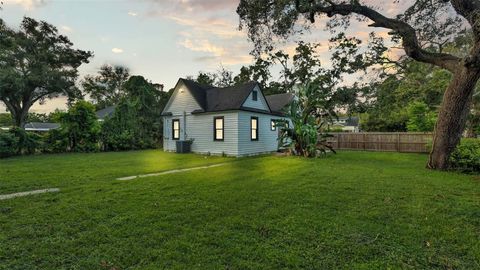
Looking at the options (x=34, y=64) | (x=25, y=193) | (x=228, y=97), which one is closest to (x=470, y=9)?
(x=228, y=97)

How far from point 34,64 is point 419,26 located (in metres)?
29.0

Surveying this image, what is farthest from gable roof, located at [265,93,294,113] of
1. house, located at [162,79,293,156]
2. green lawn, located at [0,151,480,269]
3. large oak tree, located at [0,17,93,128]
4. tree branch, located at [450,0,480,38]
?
large oak tree, located at [0,17,93,128]

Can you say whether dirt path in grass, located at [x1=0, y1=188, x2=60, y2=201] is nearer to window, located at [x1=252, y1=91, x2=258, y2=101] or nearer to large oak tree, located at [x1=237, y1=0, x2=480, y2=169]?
large oak tree, located at [x1=237, y1=0, x2=480, y2=169]

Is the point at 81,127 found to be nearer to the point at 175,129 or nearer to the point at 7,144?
the point at 7,144

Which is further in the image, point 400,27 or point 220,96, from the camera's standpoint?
point 220,96

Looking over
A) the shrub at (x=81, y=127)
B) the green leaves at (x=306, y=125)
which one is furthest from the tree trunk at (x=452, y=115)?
the shrub at (x=81, y=127)

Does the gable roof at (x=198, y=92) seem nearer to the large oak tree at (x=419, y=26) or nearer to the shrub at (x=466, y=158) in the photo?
the large oak tree at (x=419, y=26)

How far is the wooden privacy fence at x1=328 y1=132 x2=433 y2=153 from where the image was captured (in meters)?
15.5

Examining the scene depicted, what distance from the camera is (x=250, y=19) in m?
9.54

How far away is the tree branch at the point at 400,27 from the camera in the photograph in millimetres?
8641

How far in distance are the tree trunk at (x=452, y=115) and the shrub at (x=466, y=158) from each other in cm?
23

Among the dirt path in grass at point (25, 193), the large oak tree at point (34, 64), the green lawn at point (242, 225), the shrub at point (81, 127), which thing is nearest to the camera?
the green lawn at point (242, 225)

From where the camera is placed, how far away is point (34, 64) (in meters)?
22.7

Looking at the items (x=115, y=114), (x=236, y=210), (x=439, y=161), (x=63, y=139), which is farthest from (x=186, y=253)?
(x=115, y=114)
